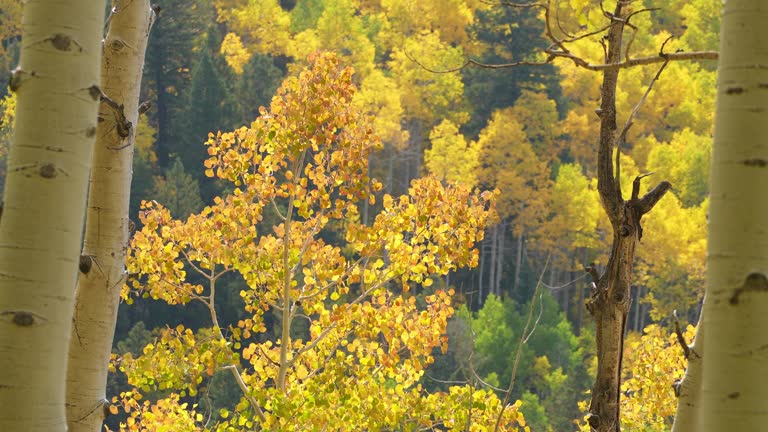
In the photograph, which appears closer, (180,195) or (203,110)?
(180,195)

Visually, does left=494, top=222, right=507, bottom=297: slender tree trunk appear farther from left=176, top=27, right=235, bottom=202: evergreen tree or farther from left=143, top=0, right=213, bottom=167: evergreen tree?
left=143, top=0, right=213, bottom=167: evergreen tree

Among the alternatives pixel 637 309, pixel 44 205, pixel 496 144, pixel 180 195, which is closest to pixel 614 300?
pixel 44 205

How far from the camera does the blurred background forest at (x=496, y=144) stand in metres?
39.6

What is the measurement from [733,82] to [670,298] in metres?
41.8

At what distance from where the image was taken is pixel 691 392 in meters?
2.67

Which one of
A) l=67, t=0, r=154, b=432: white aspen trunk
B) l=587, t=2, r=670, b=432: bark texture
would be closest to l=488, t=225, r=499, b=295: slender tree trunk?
l=587, t=2, r=670, b=432: bark texture

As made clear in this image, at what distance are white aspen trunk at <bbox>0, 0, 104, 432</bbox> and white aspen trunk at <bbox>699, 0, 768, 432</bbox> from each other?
104 centimetres

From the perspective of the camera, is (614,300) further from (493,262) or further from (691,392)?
(493,262)

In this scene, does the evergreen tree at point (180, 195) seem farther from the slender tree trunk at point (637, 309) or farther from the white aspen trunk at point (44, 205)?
the white aspen trunk at point (44, 205)

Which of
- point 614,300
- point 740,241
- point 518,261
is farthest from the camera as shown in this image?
point 518,261

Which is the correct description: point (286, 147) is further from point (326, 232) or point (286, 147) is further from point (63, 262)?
point (326, 232)

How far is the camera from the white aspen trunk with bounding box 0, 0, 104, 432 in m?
1.84

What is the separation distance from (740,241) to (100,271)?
2.10m

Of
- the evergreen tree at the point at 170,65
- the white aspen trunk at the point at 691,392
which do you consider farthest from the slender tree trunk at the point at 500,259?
the white aspen trunk at the point at 691,392
